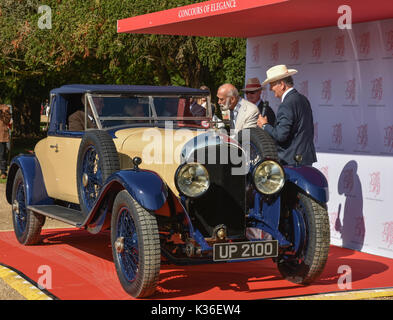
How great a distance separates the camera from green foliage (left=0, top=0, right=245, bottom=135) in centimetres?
1772

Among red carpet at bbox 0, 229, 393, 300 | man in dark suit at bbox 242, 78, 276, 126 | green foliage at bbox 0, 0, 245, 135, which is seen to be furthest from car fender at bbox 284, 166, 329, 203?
green foliage at bbox 0, 0, 245, 135

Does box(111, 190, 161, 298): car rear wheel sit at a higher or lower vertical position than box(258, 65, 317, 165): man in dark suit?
lower

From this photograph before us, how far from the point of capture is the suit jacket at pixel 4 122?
56.2ft

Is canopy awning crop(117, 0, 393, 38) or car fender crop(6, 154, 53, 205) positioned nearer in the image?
canopy awning crop(117, 0, 393, 38)

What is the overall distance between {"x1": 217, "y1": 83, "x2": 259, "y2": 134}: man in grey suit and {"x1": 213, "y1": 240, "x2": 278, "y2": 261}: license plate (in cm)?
235

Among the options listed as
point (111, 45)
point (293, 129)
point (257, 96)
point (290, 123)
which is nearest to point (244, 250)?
point (290, 123)

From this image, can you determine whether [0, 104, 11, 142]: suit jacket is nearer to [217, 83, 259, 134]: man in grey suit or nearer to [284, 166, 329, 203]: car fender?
[217, 83, 259, 134]: man in grey suit

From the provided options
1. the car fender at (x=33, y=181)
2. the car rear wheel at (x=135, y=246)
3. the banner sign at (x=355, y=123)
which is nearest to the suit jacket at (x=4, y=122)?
the car fender at (x=33, y=181)

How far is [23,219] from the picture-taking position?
8.83 m

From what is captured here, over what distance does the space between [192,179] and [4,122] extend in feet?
39.8

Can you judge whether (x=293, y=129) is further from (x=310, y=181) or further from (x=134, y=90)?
(x=134, y=90)

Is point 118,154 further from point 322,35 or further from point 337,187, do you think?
point 322,35

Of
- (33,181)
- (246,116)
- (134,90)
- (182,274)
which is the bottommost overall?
(182,274)

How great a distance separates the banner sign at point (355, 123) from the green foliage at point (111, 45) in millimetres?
7638
